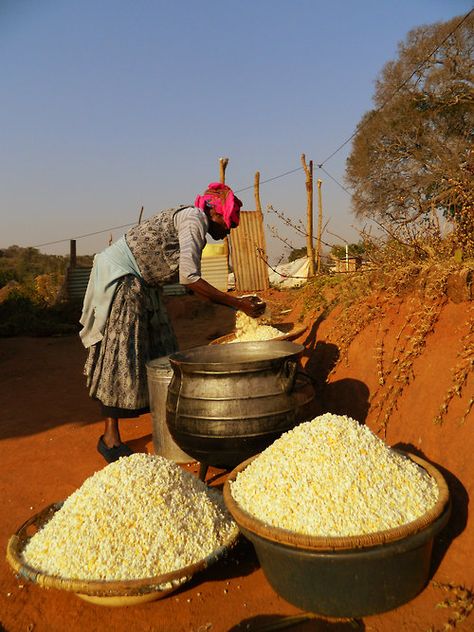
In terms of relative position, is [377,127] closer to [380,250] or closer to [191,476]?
[380,250]

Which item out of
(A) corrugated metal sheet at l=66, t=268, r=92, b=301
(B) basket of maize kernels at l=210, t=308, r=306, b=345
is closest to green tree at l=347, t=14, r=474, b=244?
(A) corrugated metal sheet at l=66, t=268, r=92, b=301

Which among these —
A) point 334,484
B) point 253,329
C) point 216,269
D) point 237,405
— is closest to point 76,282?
point 216,269

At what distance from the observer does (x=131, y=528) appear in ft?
7.68

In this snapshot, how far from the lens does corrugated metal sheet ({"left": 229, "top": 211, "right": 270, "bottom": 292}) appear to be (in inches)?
572

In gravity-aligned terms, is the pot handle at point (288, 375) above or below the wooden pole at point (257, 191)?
below

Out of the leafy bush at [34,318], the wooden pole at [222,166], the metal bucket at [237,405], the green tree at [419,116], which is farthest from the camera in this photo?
the green tree at [419,116]

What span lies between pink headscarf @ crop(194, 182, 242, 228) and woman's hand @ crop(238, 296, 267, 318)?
532mm

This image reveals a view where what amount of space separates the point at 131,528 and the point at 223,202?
216cm

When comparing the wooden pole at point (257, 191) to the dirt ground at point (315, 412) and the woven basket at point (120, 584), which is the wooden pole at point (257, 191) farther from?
the woven basket at point (120, 584)

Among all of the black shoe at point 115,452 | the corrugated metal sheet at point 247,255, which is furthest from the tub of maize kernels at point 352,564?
the corrugated metal sheet at point 247,255

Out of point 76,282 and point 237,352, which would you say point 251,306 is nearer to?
point 237,352

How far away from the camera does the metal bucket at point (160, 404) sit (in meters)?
3.62

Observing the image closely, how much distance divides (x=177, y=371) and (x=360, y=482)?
4.44 ft

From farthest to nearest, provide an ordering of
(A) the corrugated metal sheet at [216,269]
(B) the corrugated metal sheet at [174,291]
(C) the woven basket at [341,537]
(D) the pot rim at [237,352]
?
1. (B) the corrugated metal sheet at [174,291]
2. (A) the corrugated metal sheet at [216,269]
3. (D) the pot rim at [237,352]
4. (C) the woven basket at [341,537]
